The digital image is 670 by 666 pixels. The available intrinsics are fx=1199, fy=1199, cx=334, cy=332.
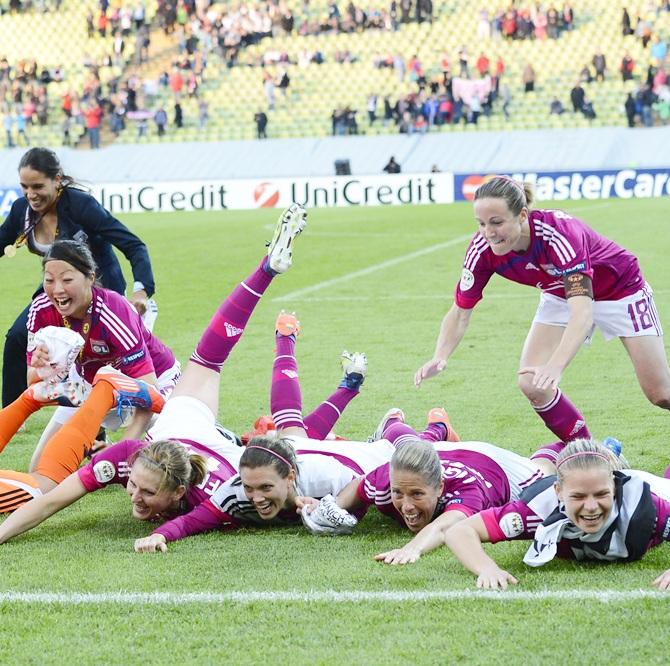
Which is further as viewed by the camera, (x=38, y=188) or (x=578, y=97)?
(x=578, y=97)

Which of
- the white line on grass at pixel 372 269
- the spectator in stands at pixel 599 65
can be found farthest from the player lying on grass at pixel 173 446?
the spectator in stands at pixel 599 65

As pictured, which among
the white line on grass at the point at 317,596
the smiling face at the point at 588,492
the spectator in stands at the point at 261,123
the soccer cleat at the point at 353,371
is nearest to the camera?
the white line on grass at the point at 317,596

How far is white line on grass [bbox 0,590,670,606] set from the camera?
427 cm

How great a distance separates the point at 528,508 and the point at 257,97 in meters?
34.1

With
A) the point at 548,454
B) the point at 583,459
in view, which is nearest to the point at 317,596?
the point at 583,459

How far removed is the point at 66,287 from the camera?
6.24 metres

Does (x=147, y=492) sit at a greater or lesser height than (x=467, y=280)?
lesser

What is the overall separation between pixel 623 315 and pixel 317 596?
2768 millimetres

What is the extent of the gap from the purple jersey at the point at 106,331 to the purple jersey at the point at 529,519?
2.52 metres

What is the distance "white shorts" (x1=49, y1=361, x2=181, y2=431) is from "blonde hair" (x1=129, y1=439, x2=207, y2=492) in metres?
0.89

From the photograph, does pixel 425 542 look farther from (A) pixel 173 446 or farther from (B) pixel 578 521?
(A) pixel 173 446

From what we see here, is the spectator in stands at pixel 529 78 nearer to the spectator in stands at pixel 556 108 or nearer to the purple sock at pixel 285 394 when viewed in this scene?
the spectator in stands at pixel 556 108

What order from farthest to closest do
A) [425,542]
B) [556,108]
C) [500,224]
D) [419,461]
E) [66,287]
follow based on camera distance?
[556,108] → [66,287] → [500,224] → [419,461] → [425,542]

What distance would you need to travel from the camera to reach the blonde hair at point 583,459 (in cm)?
447
